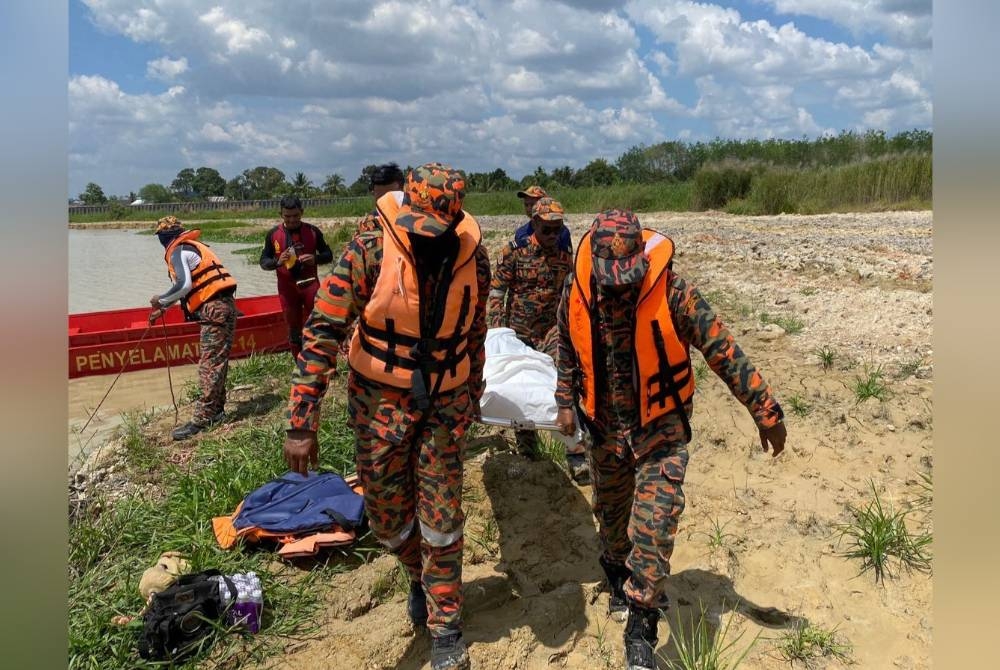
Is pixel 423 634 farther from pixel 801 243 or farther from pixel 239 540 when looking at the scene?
pixel 801 243

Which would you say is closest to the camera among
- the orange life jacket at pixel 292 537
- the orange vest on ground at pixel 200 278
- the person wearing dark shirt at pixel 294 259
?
the orange life jacket at pixel 292 537

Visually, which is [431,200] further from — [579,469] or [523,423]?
[579,469]

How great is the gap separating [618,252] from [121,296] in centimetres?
1481

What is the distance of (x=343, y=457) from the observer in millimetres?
4711

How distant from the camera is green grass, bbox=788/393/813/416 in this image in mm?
4840

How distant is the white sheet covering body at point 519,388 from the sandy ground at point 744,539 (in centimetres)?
65

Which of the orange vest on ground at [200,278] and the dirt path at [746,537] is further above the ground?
the orange vest on ground at [200,278]

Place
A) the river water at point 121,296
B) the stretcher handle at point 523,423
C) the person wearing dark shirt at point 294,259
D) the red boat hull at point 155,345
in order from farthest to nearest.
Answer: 1. the red boat hull at point 155,345
2. the river water at point 121,296
3. the person wearing dark shirt at point 294,259
4. the stretcher handle at point 523,423

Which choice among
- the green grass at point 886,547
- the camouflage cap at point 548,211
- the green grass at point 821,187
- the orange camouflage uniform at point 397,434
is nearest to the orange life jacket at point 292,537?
the orange camouflage uniform at point 397,434

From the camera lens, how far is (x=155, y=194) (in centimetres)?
8400

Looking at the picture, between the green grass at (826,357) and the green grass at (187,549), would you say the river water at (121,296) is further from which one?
the green grass at (826,357)

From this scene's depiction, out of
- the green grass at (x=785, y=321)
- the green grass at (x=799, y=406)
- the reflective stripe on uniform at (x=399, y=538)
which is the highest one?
the green grass at (x=785, y=321)

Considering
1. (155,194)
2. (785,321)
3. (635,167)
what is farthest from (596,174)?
(155,194)

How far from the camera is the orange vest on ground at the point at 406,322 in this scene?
2.57m
